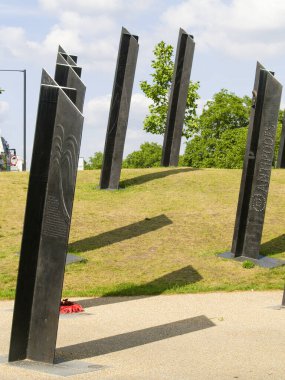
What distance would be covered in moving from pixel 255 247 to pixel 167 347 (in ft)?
30.7

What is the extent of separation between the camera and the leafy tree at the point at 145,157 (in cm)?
8525

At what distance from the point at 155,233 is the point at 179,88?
949cm

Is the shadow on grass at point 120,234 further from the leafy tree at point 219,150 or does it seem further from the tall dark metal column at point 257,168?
the leafy tree at point 219,150

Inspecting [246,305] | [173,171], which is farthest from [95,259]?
[173,171]

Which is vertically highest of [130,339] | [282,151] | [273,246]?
[282,151]

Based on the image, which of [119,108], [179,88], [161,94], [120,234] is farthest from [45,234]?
[161,94]

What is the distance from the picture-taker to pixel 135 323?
40.0 ft

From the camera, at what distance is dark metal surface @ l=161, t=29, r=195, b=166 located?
95.9 ft

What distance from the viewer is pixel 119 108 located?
26.0 m

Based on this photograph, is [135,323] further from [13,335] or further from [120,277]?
[120,277]

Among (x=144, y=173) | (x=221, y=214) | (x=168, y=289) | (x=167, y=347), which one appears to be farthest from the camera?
(x=144, y=173)

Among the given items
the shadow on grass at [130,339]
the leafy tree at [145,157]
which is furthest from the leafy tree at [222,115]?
the shadow on grass at [130,339]

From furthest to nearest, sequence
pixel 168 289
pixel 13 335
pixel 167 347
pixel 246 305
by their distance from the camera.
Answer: pixel 168 289 → pixel 246 305 → pixel 167 347 → pixel 13 335

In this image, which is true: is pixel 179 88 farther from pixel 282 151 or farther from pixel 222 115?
pixel 222 115
